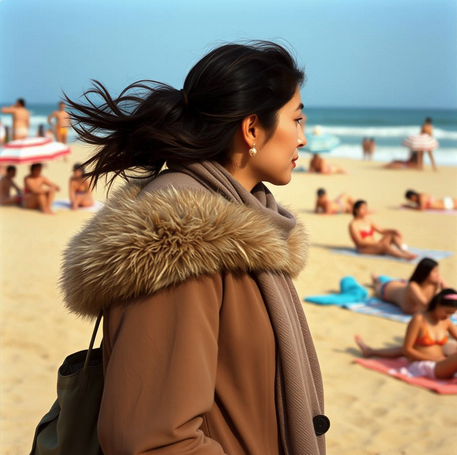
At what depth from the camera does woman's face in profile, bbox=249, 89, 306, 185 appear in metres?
1.55

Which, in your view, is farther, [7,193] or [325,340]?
[7,193]

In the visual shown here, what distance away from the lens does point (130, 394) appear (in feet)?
4.06

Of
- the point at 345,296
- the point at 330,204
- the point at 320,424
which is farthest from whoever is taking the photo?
the point at 330,204

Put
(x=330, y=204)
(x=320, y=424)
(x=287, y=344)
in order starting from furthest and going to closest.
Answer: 1. (x=330, y=204)
2. (x=320, y=424)
3. (x=287, y=344)

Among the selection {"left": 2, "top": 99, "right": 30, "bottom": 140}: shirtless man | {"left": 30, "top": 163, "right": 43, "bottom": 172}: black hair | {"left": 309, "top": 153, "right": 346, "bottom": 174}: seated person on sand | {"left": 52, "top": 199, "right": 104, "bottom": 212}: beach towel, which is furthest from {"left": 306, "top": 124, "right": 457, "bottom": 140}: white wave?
{"left": 30, "top": 163, "right": 43, "bottom": 172}: black hair

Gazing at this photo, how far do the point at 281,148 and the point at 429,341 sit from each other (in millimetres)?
4163

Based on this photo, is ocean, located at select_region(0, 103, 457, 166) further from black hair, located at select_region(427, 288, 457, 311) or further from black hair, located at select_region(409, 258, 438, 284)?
black hair, located at select_region(427, 288, 457, 311)

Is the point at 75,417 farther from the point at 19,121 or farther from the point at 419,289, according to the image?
the point at 19,121

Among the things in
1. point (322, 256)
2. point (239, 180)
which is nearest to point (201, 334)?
point (239, 180)

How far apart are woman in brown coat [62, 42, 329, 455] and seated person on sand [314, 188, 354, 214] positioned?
33.4 ft

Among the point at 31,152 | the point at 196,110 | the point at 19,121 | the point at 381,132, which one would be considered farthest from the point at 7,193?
the point at 381,132

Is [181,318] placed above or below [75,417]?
above

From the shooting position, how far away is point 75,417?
1.46 meters

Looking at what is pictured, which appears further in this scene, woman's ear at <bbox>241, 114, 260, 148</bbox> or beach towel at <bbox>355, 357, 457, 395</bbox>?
beach towel at <bbox>355, 357, 457, 395</bbox>
